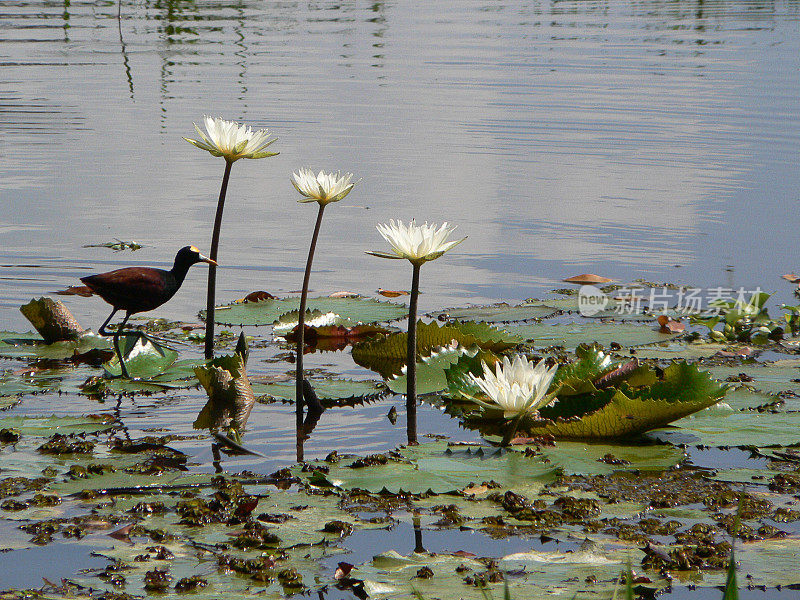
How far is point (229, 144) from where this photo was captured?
3.90 metres

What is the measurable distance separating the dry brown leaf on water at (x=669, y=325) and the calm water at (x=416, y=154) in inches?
39.6

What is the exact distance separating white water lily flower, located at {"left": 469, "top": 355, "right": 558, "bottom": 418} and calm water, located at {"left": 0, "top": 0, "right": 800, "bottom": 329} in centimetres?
236

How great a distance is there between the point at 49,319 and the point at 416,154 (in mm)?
6309

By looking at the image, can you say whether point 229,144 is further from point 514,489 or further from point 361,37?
point 361,37

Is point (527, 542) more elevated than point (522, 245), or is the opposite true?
point (522, 245)

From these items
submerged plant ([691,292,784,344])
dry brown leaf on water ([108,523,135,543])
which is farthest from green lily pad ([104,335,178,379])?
submerged plant ([691,292,784,344])

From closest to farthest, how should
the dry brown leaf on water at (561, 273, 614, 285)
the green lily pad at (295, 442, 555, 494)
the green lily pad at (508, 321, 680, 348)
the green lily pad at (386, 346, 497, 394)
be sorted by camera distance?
the green lily pad at (295, 442, 555, 494)
the green lily pad at (386, 346, 497, 394)
the green lily pad at (508, 321, 680, 348)
the dry brown leaf on water at (561, 273, 614, 285)

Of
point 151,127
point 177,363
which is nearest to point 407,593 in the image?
point 177,363

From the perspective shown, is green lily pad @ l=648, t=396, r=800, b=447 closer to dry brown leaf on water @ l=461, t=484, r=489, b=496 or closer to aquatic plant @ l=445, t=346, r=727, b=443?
aquatic plant @ l=445, t=346, r=727, b=443

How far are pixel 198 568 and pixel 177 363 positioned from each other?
185 centimetres

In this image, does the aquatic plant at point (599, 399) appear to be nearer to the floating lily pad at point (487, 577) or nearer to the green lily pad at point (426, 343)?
the green lily pad at point (426, 343)

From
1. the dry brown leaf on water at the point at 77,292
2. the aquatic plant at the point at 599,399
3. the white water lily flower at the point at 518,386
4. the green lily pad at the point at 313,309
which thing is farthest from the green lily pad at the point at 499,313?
the dry brown leaf on water at the point at 77,292

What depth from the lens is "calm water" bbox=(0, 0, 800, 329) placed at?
636 cm

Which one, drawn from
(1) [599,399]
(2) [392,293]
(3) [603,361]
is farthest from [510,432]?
(2) [392,293]
